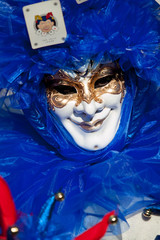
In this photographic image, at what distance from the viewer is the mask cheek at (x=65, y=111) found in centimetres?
152

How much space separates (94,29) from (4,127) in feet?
2.26

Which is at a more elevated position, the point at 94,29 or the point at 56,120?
the point at 94,29

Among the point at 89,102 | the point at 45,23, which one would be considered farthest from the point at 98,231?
the point at 45,23

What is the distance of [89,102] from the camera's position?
1483 millimetres

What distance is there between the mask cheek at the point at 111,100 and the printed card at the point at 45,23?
281 mm

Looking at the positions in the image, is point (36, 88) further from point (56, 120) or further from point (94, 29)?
point (94, 29)

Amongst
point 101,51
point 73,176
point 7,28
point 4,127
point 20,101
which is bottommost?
point 73,176

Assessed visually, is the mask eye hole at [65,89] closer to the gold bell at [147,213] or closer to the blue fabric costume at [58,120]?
the blue fabric costume at [58,120]

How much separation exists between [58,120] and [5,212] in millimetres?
599

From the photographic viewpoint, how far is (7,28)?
1412mm

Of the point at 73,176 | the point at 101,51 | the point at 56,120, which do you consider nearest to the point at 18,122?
the point at 56,120

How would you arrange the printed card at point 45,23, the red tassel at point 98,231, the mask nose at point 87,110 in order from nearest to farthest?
1. the red tassel at point 98,231
2. the printed card at point 45,23
3. the mask nose at point 87,110

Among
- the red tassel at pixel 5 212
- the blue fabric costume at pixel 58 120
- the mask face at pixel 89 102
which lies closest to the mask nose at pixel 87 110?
the mask face at pixel 89 102

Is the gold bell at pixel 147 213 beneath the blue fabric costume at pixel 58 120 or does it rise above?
beneath
